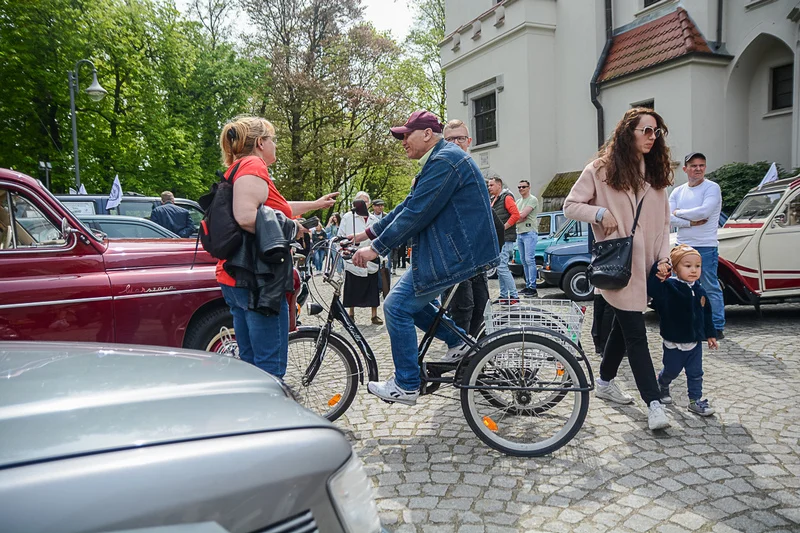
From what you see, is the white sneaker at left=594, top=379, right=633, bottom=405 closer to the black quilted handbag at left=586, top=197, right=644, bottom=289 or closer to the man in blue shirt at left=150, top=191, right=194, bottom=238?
the black quilted handbag at left=586, top=197, right=644, bottom=289

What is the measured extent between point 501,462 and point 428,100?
31.7 m

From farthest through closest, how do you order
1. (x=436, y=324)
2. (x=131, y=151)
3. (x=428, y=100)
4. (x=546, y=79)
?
(x=428, y=100), (x=131, y=151), (x=546, y=79), (x=436, y=324)

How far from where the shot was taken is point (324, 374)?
3.81 metres

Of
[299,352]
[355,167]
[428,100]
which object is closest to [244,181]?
[299,352]

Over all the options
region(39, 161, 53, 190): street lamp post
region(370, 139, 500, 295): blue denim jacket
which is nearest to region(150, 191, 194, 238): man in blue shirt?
region(370, 139, 500, 295): blue denim jacket

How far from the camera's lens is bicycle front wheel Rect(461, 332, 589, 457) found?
3.26m

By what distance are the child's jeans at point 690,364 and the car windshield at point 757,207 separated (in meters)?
4.32

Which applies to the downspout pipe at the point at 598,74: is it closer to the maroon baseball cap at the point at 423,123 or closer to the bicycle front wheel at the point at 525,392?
the maroon baseball cap at the point at 423,123

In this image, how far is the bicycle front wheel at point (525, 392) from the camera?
10.7 ft

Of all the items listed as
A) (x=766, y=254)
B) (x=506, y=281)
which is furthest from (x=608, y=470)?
(x=766, y=254)

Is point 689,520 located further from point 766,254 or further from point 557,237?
point 557,237

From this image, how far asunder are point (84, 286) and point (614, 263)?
3.64 m

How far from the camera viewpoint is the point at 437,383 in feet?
11.8

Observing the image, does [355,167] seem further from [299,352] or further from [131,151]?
[299,352]
